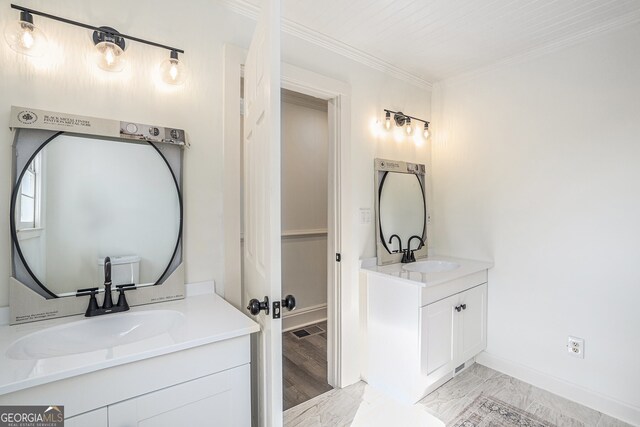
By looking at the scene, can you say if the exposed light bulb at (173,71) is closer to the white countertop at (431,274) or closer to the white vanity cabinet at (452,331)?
the white countertop at (431,274)

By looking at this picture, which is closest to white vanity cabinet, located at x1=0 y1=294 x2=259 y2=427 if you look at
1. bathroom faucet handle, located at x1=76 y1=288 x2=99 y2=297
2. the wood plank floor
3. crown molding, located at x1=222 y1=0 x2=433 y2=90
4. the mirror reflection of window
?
bathroom faucet handle, located at x1=76 y1=288 x2=99 y2=297

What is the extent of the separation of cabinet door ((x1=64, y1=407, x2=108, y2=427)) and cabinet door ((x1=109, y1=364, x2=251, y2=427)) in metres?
0.02

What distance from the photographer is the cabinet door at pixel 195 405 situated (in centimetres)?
96

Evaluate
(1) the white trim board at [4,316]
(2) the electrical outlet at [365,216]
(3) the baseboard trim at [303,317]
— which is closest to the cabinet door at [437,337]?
(2) the electrical outlet at [365,216]

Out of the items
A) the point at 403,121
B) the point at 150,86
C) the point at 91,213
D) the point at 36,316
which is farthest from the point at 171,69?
the point at 403,121

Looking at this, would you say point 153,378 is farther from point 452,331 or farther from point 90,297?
point 452,331

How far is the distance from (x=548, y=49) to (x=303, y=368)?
2.97m

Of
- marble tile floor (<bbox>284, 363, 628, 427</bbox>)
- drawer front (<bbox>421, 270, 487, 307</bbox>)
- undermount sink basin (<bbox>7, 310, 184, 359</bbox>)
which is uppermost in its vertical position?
undermount sink basin (<bbox>7, 310, 184, 359</bbox>)

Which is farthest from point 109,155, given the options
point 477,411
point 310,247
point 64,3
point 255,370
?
point 477,411

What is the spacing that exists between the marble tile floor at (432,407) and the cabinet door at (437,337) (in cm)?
19

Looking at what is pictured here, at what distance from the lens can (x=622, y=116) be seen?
A: 1872 millimetres

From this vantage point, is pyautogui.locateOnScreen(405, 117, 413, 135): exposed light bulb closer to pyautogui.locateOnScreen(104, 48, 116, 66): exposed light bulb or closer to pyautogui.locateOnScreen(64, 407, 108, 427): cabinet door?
pyautogui.locateOnScreen(104, 48, 116, 66): exposed light bulb

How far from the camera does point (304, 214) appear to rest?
3271 millimetres

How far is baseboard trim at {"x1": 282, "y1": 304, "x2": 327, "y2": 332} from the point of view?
3135 millimetres
